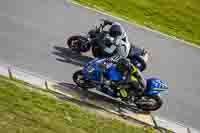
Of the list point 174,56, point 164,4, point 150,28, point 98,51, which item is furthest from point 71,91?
point 164,4

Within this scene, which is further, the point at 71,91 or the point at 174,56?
the point at 174,56

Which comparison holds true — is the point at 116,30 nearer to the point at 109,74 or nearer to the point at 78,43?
the point at 78,43

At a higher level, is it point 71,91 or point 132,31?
point 132,31

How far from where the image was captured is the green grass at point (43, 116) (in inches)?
457

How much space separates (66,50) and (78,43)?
45 cm

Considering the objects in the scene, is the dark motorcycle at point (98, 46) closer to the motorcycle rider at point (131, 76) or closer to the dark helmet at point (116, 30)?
the dark helmet at point (116, 30)

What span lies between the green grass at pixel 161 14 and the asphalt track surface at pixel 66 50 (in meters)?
1.18

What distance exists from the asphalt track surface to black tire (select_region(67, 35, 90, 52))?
0.25m

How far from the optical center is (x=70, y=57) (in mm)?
17438

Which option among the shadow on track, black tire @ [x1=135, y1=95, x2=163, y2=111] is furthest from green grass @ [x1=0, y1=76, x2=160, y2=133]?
the shadow on track

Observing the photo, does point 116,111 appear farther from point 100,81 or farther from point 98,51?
point 98,51

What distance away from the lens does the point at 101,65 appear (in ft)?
48.6

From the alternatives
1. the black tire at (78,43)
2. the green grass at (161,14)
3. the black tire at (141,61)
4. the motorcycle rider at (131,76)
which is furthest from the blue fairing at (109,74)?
the green grass at (161,14)

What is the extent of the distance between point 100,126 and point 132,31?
9.60 metres
